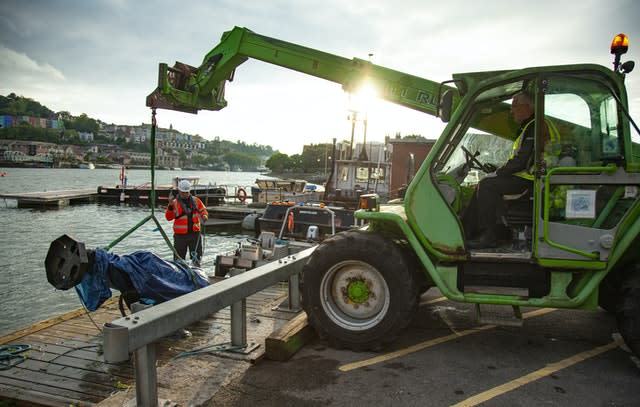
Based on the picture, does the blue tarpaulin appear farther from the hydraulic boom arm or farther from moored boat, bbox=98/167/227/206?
moored boat, bbox=98/167/227/206

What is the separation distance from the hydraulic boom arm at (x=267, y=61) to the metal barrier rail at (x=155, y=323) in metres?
3.49

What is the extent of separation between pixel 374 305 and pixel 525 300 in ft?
4.54

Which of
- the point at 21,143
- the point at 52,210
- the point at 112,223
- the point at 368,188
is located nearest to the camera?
the point at 368,188

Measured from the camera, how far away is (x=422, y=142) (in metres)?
26.8

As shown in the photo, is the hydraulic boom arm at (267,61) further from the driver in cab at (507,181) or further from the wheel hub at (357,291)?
the wheel hub at (357,291)

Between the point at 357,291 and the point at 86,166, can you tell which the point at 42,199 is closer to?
the point at 357,291

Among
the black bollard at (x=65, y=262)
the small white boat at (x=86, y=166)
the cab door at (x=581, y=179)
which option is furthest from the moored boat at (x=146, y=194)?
the small white boat at (x=86, y=166)

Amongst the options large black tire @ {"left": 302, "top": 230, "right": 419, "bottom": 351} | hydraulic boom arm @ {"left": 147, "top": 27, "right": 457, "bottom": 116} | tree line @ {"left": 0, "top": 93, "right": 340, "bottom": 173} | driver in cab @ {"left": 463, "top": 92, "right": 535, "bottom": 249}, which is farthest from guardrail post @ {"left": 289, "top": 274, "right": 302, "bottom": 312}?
tree line @ {"left": 0, "top": 93, "right": 340, "bottom": 173}

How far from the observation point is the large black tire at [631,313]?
3873 millimetres

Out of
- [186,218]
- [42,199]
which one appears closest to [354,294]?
[186,218]

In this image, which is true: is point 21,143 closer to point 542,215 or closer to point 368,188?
point 368,188

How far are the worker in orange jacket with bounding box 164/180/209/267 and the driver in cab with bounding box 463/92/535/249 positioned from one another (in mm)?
6728

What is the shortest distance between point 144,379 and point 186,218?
700cm

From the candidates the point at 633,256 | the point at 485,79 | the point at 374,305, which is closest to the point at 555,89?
the point at 485,79
